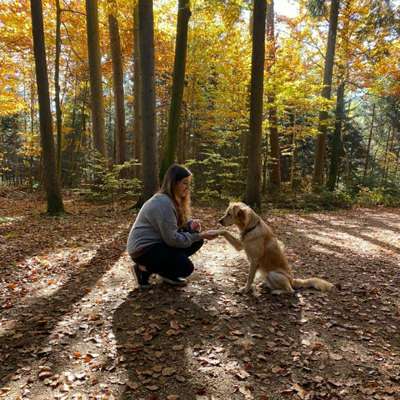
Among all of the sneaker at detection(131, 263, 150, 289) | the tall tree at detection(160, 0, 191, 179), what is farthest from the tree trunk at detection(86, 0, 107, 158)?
the sneaker at detection(131, 263, 150, 289)

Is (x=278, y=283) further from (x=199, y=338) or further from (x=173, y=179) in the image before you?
(x=173, y=179)

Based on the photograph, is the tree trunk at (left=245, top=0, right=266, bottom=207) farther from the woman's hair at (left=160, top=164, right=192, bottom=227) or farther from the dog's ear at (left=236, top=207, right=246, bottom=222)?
the woman's hair at (left=160, top=164, right=192, bottom=227)

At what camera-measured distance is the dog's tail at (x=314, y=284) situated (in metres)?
4.80

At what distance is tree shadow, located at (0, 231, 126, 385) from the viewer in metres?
3.37

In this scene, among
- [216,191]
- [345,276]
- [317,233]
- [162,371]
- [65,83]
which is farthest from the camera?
[65,83]

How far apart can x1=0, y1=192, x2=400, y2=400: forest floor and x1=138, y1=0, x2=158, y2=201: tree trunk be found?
3.27 meters

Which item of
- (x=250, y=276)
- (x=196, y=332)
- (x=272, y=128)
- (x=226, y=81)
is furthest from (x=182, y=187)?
(x=272, y=128)

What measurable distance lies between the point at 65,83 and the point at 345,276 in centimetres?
2319

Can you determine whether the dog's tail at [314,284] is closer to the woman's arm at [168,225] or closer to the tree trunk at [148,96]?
the woman's arm at [168,225]

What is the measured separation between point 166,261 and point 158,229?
1.53 ft

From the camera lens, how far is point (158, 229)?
4.45m

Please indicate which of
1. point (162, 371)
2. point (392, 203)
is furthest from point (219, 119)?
point (162, 371)

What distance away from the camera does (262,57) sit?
1008 cm

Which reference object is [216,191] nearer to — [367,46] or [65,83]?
[367,46]
